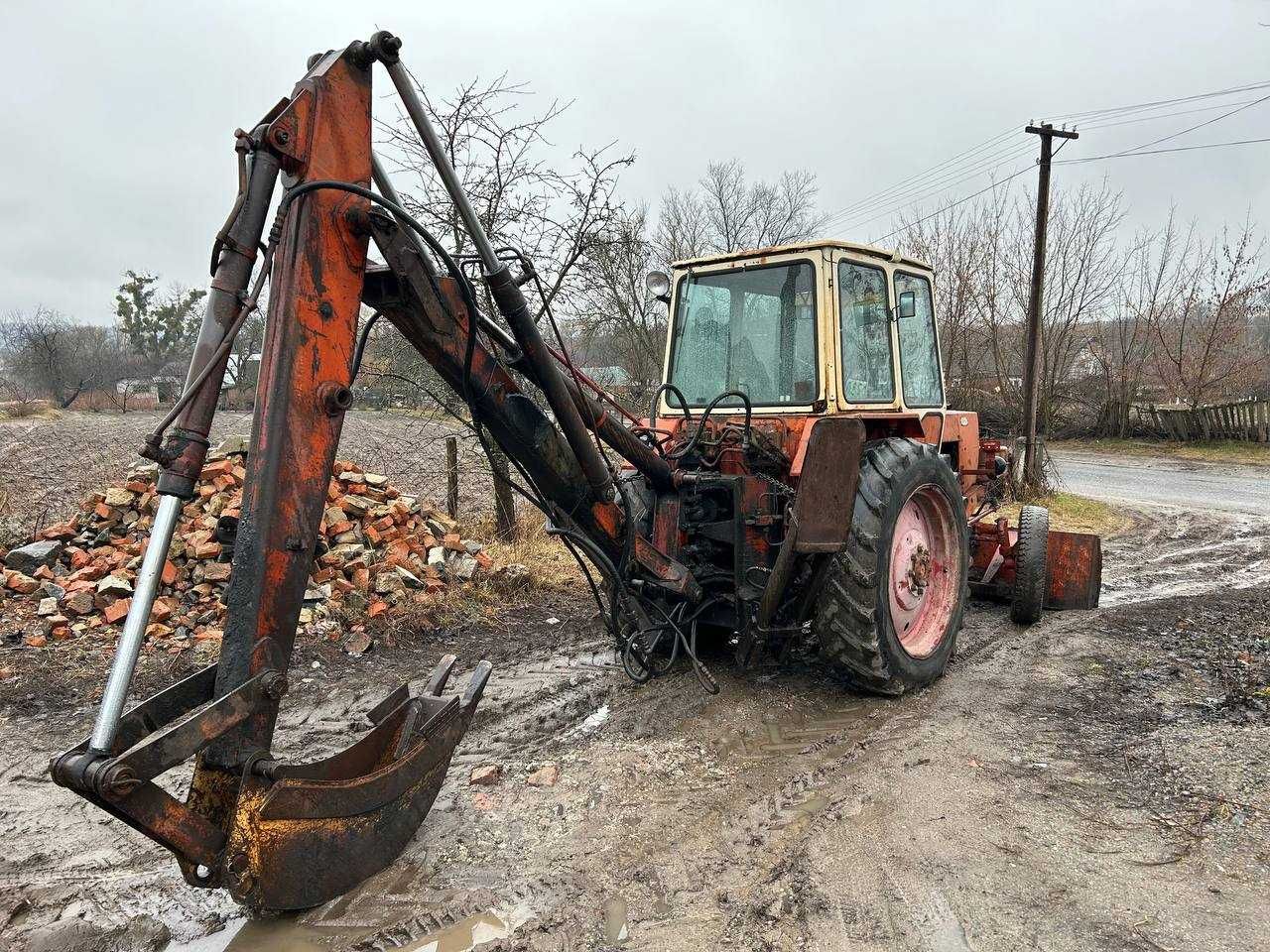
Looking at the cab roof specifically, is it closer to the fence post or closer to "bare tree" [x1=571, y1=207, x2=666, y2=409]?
the fence post

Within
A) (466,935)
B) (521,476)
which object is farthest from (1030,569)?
(466,935)

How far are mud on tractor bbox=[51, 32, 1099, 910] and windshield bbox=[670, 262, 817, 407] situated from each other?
14 mm

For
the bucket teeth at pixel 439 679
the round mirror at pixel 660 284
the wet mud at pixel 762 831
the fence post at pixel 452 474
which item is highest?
the round mirror at pixel 660 284

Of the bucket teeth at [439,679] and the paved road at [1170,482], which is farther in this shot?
the paved road at [1170,482]

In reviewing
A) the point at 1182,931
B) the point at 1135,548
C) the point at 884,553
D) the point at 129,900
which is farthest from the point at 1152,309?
the point at 129,900

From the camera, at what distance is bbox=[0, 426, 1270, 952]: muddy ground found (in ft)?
8.30

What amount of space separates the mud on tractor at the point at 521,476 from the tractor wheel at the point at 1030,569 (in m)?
0.02

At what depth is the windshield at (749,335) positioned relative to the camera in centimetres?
463

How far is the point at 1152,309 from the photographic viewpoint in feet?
74.1

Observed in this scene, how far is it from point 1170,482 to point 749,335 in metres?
13.6

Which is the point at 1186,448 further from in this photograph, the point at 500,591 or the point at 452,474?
the point at 500,591

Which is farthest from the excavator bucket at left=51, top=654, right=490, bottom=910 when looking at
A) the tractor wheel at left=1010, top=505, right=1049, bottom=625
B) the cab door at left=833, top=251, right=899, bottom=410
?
the tractor wheel at left=1010, top=505, right=1049, bottom=625

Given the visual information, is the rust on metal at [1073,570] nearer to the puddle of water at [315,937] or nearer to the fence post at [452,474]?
the puddle of water at [315,937]

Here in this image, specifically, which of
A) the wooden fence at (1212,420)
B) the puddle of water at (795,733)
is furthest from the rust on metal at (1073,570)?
the wooden fence at (1212,420)
